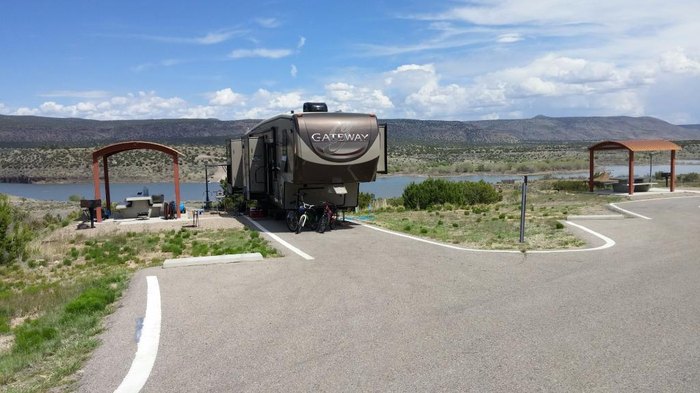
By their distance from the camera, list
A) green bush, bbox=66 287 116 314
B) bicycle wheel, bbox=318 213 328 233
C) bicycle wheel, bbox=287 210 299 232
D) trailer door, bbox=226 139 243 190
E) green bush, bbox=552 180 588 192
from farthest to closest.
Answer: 1. green bush, bbox=552 180 588 192
2. trailer door, bbox=226 139 243 190
3. bicycle wheel, bbox=287 210 299 232
4. bicycle wheel, bbox=318 213 328 233
5. green bush, bbox=66 287 116 314

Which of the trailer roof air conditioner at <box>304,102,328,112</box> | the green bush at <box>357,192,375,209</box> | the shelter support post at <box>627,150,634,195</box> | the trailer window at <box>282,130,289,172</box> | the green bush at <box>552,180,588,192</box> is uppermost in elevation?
the trailer roof air conditioner at <box>304,102,328,112</box>

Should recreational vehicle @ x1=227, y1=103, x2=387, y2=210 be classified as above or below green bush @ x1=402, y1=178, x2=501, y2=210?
above

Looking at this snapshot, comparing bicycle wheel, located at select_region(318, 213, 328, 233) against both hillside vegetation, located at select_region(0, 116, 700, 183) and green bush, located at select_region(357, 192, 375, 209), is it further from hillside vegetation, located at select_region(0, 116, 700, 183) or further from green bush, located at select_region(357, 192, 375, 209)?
hillside vegetation, located at select_region(0, 116, 700, 183)

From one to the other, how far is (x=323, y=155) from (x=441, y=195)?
11.6 m

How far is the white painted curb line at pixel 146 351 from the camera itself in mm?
5203

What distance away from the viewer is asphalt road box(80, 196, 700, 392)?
5246 mm

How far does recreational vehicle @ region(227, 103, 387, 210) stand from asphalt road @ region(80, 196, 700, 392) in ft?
16.2

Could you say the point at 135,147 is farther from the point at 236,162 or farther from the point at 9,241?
the point at 9,241

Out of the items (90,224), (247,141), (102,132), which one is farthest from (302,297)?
(102,132)

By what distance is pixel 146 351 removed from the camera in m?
6.04

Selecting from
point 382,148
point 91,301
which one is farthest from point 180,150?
point 91,301

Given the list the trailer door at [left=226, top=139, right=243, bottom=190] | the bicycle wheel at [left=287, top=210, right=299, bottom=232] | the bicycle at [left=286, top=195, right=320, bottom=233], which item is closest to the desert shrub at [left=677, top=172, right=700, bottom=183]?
the trailer door at [left=226, top=139, right=243, bottom=190]

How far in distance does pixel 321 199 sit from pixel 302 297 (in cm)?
922

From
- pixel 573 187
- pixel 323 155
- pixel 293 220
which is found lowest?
pixel 573 187
